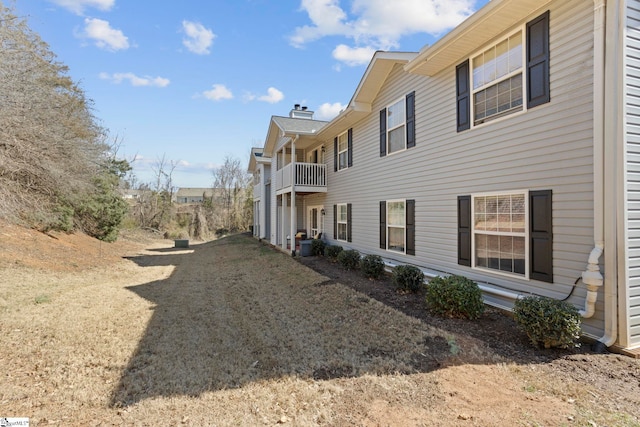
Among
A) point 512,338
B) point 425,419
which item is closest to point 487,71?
point 512,338

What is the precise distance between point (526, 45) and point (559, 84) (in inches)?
40.0

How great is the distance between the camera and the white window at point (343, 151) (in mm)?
12297

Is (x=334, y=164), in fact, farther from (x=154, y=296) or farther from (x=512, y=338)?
(x=512, y=338)

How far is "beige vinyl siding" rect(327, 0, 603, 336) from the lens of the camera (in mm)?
4559

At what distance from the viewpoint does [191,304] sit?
7312mm

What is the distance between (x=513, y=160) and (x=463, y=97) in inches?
74.1

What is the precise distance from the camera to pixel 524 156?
5.38m

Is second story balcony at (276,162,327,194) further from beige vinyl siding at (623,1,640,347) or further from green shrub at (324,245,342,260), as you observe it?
beige vinyl siding at (623,1,640,347)

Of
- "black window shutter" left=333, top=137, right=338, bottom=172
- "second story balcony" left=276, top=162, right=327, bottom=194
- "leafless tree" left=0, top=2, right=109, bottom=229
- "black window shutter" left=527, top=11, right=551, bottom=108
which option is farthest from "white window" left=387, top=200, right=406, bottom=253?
"leafless tree" left=0, top=2, right=109, bottom=229

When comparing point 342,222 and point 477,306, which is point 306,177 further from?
point 477,306

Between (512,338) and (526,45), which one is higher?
(526,45)

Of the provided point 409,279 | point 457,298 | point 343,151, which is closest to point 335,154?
point 343,151

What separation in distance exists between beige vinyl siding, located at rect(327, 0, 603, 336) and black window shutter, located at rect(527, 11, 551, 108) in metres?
0.10

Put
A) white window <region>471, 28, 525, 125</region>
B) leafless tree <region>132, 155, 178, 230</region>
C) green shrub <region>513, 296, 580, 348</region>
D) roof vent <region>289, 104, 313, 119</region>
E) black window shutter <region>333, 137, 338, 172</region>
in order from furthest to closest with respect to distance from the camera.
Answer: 1. leafless tree <region>132, 155, 178, 230</region>
2. roof vent <region>289, 104, 313, 119</region>
3. black window shutter <region>333, 137, 338, 172</region>
4. white window <region>471, 28, 525, 125</region>
5. green shrub <region>513, 296, 580, 348</region>
